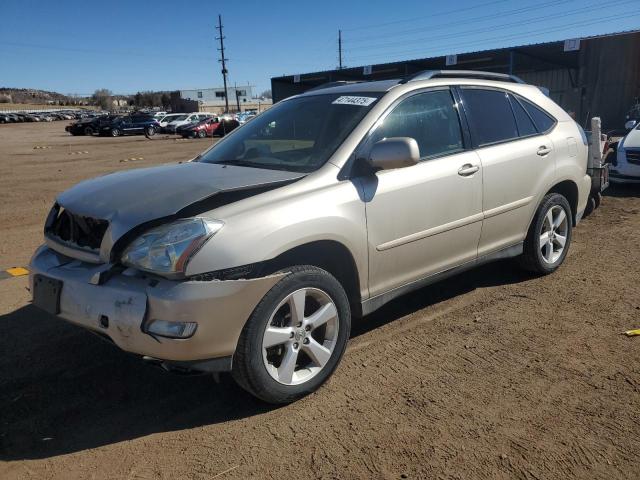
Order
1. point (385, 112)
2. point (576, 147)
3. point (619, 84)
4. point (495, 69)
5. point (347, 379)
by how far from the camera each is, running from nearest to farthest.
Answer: point (347, 379), point (385, 112), point (576, 147), point (619, 84), point (495, 69)

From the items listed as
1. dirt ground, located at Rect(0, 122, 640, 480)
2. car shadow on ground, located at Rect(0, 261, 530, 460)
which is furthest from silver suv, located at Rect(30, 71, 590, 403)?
car shadow on ground, located at Rect(0, 261, 530, 460)

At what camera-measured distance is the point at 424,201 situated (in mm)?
3668


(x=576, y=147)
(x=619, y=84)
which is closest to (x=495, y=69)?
(x=619, y=84)

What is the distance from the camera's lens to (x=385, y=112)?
3.63 metres

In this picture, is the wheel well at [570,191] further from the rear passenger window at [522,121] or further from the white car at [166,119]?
the white car at [166,119]

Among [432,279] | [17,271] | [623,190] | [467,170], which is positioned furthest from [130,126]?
[432,279]

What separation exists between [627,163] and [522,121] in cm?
604

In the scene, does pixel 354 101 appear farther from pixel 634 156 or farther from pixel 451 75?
pixel 634 156

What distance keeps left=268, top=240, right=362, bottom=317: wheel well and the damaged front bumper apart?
7.3 inches

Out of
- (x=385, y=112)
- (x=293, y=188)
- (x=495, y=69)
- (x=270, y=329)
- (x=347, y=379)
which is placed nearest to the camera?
(x=270, y=329)

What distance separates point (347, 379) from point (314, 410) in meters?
0.38

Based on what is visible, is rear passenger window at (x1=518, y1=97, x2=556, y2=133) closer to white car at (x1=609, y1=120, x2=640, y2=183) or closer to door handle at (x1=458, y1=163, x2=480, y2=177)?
door handle at (x1=458, y1=163, x2=480, y2=177)

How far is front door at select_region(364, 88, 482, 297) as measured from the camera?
3.45 metres

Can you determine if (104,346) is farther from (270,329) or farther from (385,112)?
(385,112)
